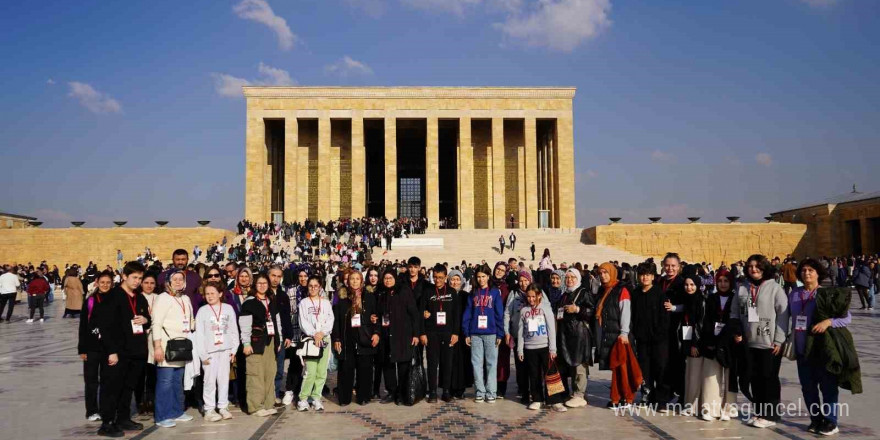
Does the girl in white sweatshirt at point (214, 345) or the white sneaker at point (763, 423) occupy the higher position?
the girl in white sweatshirt at point (214, 345)

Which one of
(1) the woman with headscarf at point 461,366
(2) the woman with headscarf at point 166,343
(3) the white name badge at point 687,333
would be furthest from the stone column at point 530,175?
(2) the woman with headscarf at point 166,343

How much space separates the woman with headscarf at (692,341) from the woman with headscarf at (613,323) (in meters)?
0.54

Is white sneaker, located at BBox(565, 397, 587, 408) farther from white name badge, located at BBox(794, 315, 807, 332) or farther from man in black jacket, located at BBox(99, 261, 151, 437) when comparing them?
man in black jacket, located at BBox(99, 261, 151, 437)

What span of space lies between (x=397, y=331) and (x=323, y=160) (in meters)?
32.6

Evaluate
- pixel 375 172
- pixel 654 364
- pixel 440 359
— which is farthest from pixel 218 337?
pixel 375 172

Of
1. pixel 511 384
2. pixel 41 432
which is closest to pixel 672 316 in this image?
pixel 511 384

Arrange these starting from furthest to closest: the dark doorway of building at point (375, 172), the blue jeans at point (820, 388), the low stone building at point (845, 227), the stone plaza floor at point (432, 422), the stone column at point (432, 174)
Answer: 1. the dark doorway of building at point (375, 172)
2. the stone column at point (432, 174)
3. the low stone building at point (845, 227)
4. the stone plaza floor at point (432, 422)
5. the blue jeans at point (820, 388)

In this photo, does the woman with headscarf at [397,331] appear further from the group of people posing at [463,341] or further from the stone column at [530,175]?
the stone column at [530,175]

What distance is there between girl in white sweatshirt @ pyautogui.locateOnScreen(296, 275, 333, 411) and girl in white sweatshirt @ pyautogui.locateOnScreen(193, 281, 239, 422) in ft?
2.46

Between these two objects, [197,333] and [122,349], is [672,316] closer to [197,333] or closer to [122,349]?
[197,333]

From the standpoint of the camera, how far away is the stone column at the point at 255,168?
37125 mm

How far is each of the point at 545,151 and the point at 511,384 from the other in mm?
36846

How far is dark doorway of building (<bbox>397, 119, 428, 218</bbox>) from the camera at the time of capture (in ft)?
146

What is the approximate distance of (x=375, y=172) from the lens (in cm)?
4628
